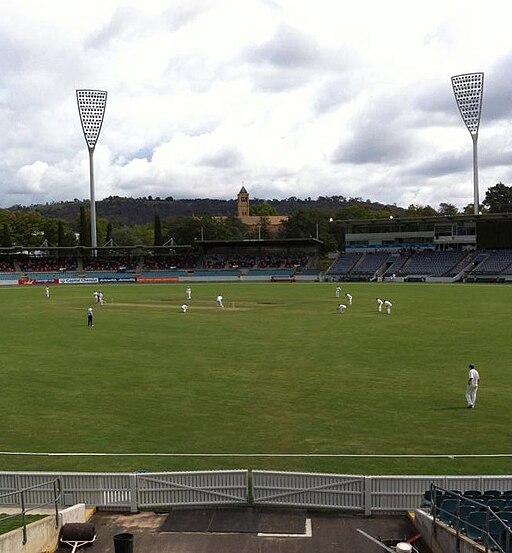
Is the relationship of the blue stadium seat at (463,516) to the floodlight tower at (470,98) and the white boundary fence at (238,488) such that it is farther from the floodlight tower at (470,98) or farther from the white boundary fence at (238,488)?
the floodlight tower at (470,98)

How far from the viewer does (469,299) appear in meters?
57.2

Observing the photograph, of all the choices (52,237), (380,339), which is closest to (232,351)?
(380,339)

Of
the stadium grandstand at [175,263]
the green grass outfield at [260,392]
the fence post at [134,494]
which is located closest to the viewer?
the fence post at [134,494]

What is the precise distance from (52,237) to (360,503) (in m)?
150

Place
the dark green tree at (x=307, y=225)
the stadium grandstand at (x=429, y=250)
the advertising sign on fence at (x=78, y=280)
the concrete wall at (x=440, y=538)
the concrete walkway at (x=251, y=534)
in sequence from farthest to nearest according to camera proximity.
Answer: the dark green tree at (x=307, y=225) → the advertising sign on fence at (x=78, y=280) → the stadium grandstand at (x=429, y=250) → the concrete walkway at (x=251, y=534) → the concrete wall at (x=440, y=538)

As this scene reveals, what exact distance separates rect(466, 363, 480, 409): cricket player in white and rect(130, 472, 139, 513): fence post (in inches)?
444

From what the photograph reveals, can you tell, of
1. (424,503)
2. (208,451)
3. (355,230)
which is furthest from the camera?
(355,230)

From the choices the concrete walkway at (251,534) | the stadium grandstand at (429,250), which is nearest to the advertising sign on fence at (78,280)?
the stadium grandstand at (429,250)

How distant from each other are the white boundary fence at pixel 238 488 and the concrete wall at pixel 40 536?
57 centimetres

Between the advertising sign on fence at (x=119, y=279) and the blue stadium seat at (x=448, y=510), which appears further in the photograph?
the advertising sign on fence at (x=119, y=279)

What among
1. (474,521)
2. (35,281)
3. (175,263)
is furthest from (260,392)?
(175,263)

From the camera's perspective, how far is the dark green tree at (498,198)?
446 feet

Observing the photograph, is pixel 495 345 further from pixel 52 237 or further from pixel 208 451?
pixel 52 237

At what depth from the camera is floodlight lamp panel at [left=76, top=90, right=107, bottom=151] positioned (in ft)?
325
